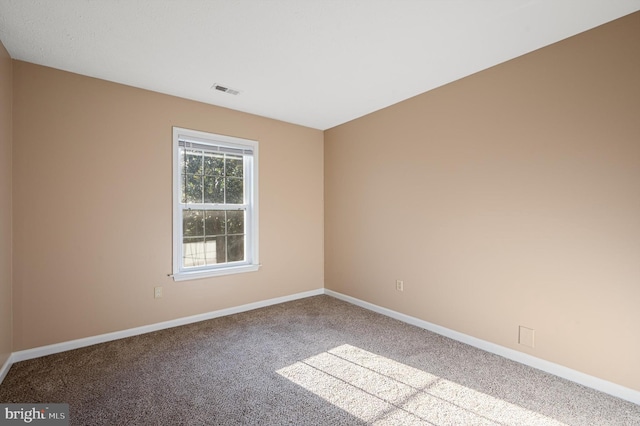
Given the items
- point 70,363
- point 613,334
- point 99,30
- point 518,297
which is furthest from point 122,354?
point 613,334

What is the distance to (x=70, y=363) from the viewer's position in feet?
8.06

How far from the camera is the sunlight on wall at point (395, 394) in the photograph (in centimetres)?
181

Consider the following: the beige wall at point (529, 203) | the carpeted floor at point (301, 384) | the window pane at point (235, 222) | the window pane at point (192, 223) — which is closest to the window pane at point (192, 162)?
the window pane at point (192, 223)

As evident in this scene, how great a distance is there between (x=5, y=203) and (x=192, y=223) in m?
1.52

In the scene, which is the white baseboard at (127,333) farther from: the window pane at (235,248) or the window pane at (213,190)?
the window pane at (213,190)

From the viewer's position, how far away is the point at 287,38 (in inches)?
87.5

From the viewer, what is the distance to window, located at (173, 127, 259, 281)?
3373 mm

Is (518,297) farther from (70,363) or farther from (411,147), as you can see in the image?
(70,363)

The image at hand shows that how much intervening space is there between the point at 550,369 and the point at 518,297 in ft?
1.83

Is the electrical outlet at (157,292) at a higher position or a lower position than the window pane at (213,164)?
lower

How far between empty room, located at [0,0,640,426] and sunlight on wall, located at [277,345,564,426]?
0.06ft

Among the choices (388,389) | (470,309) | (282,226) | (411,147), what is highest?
(411,147)

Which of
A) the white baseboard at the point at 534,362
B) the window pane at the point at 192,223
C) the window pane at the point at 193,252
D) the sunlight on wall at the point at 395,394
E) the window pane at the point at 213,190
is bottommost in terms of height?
the sunlight on wall at the point at 395,394

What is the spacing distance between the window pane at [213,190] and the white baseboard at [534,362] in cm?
250
